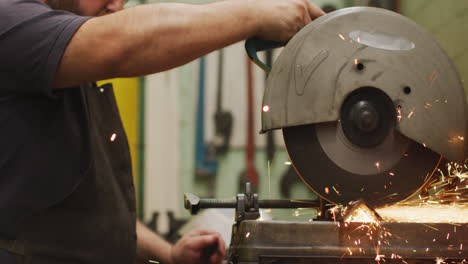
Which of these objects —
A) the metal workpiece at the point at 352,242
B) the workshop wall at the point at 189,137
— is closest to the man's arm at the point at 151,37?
the metal workpiece at the point at 352,242

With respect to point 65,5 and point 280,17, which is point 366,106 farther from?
point 65,5

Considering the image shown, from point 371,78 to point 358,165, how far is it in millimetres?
197

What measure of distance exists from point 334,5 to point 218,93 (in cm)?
107

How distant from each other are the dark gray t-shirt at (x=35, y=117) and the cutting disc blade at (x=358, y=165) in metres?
0.52

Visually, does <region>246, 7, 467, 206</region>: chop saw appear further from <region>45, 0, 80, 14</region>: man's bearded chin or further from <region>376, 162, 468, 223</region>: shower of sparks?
<region>45, 0, 80, 14</region>: man's bearded chin

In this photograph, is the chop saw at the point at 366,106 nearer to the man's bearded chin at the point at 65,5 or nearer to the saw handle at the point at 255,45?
the saw handle at the point at 255,45

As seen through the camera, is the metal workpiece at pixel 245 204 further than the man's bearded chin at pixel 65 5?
No

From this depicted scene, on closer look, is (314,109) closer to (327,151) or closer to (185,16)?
(327,151)

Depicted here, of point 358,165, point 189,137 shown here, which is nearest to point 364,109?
point 358,165

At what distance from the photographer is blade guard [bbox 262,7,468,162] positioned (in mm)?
851

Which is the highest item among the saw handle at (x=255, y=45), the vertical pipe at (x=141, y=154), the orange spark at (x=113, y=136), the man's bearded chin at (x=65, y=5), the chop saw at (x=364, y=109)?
the man's bearded chin at (x=65, y=5)

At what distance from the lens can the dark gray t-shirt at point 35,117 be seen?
760 millimetres

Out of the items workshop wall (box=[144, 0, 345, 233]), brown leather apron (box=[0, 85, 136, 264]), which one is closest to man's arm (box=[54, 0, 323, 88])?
brown leather apron (box=[0, 85, 136, 264])

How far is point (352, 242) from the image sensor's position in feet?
2.50
